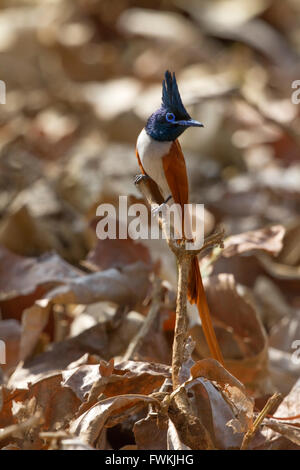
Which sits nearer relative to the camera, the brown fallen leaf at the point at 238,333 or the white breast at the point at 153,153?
the white breast at the point at 153,153

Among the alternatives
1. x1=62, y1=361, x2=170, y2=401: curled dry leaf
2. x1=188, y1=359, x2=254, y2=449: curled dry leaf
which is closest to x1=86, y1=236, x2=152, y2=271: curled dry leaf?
x1=62, y1=361, x2=170, y2=401: curled dry leaf

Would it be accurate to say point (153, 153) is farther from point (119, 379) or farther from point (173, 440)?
point (173, 440)

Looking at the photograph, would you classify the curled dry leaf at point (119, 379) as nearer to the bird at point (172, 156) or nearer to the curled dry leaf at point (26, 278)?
the bird at point (172, 156)

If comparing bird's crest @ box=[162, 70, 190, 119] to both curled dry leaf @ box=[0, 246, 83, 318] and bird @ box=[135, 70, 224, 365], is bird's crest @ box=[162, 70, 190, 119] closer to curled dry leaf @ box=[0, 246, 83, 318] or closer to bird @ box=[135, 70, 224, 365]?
bird @ box=[135, 70, 224, 365]

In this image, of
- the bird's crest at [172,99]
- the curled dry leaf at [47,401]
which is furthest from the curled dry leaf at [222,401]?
the bird's crest at [172,99]

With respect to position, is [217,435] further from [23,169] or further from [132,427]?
[23,169]

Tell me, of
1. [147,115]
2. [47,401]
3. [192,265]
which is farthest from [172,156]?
[147,115]

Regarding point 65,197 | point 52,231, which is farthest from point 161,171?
point 65,197
